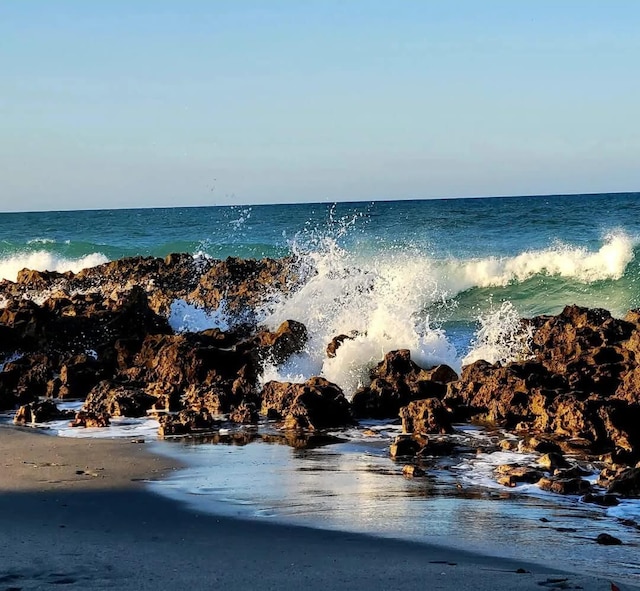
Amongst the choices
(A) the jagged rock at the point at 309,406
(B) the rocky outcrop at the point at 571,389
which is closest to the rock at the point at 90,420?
(A) the jagged rock at the point at 309,406

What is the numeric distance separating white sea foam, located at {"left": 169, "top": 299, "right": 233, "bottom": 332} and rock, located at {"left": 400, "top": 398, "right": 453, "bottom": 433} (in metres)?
7.99

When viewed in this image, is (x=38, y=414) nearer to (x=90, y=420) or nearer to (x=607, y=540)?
(x=90, y=420)

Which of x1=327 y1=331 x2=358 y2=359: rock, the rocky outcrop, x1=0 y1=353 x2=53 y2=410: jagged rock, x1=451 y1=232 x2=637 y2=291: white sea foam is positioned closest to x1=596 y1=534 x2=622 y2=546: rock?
the rocky outcrop

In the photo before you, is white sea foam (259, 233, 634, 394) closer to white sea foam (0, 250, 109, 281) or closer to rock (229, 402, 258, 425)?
rock (229, 402, 258, 425)

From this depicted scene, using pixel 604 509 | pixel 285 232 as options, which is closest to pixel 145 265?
pixel 604 509

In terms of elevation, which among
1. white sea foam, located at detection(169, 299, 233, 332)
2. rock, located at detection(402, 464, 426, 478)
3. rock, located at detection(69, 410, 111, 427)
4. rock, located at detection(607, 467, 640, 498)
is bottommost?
rock, located at detection(69, 410, 111, 427)

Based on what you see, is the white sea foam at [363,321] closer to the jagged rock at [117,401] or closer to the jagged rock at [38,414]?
the jagged rock at [117,401]

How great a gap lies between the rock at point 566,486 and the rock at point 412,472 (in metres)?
0.96

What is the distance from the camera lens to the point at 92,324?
15.2 meters

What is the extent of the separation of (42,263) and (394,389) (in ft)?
87.8

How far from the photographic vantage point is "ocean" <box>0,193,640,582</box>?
632 centimetres

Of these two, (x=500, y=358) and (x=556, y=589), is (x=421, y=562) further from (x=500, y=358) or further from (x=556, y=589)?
(x=500, y=358)

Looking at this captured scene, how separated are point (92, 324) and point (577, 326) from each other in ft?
23.1

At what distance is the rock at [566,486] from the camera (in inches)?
286
